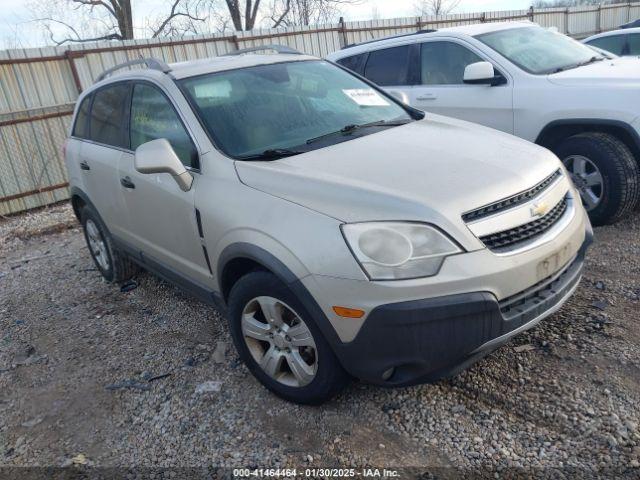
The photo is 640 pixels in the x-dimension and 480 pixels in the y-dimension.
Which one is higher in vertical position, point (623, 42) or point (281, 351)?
point (623, 42)

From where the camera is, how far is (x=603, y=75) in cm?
463

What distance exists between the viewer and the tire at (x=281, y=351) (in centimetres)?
254

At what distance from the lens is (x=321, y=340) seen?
2.51m

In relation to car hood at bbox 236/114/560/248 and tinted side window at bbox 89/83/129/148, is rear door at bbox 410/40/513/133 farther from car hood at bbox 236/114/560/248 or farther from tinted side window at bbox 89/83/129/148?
tinted side window at bbox 89/83/129/148

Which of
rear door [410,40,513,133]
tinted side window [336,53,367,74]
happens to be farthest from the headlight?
tinted side window [336,53,367,74]

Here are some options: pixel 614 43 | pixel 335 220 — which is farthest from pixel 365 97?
pixel 614 43

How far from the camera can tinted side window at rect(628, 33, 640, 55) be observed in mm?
8250

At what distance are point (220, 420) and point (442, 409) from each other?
1.16 m

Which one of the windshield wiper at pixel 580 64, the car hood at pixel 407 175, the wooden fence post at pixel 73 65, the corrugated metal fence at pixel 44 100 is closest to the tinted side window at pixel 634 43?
the windshield wiper at pixel 580 64

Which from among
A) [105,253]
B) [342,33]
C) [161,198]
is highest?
[342,33]

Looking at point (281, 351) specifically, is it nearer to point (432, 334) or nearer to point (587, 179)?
point (432, 334)

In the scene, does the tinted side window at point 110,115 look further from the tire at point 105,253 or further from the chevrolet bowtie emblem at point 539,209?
the chevrolet bowtie emblem at point 539,209

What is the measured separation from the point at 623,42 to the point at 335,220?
26.6 feet

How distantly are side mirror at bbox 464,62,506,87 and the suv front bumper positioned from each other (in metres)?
3.09
